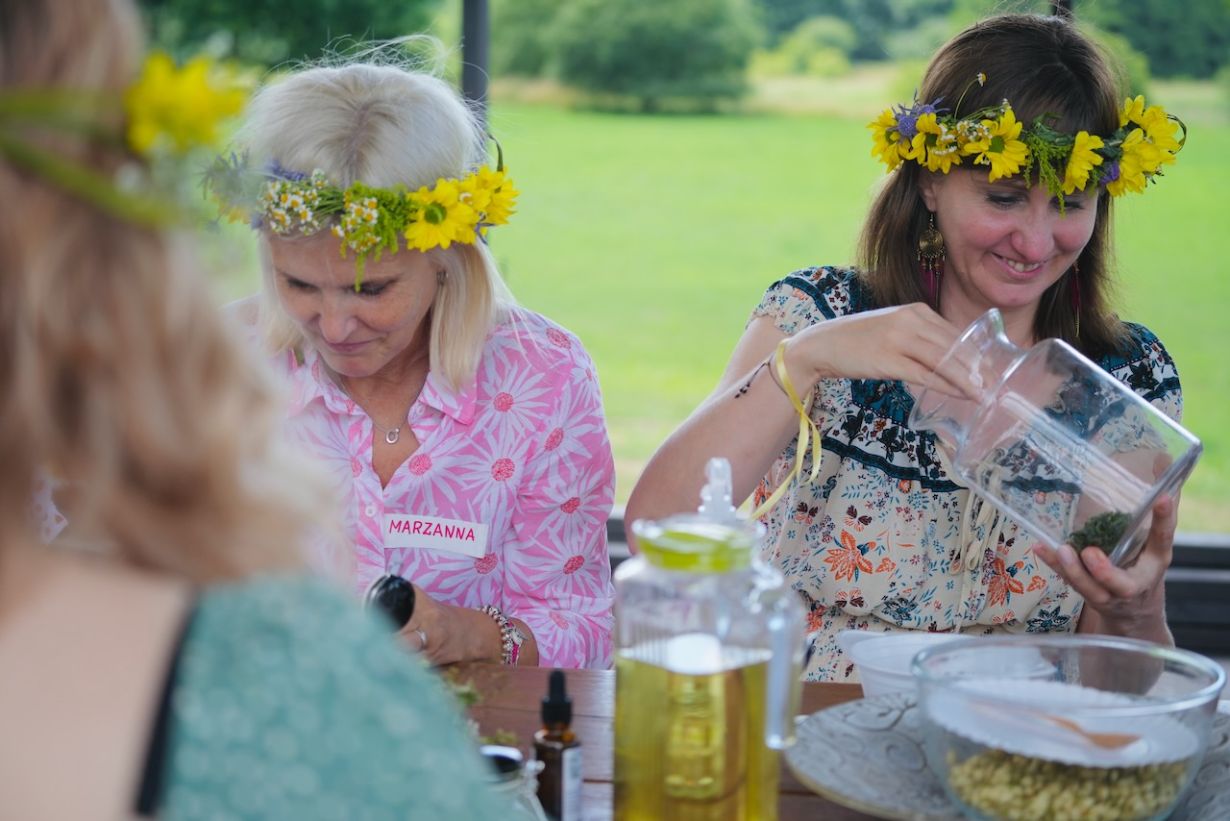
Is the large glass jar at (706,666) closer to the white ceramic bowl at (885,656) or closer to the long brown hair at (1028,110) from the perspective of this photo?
the white ceramic bowl at (885,656)

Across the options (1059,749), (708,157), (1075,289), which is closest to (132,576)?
(1059,749)

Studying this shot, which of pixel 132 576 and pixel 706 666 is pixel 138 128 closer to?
pixel 132 576

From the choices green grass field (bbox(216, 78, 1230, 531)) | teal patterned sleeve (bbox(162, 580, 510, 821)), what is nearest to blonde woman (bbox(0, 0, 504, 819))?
teal patterned sleeve (bbox(162, 580, 510, 821))

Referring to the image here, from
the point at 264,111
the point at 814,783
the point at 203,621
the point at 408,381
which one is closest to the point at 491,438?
the point at 408,381

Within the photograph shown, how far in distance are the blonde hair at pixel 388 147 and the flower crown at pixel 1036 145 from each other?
63 centimetres

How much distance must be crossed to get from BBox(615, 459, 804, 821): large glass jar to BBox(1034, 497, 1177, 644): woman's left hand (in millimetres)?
611

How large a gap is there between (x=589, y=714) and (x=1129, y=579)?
2.05 feet

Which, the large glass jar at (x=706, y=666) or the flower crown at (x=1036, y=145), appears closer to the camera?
the large glass jar at (x=706, y=666)

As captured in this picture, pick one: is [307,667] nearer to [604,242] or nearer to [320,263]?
[320,263]

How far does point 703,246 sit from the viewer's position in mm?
7484

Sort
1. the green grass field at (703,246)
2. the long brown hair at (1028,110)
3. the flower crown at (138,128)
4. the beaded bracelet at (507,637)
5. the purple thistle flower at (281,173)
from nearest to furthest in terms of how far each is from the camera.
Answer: the flower crown at (138,128) < the beaded bracelet at (507,637) < the purple thistle flower at (281,173) < the long brown hair at (1028,110) < the green grass field at (703,246)

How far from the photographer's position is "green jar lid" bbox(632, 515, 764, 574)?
1.08 m

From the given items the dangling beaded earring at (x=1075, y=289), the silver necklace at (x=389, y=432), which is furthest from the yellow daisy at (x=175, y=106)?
the dangling beaded earring at (x=1075, y=289)

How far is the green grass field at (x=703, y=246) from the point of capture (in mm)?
6727
